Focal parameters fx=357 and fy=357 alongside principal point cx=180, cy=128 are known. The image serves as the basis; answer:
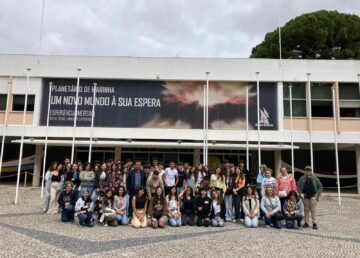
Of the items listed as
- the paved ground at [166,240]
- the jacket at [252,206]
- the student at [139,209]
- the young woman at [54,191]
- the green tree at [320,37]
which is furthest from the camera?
the green tree at [320,37]

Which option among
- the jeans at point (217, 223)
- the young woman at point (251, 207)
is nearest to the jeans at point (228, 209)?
the young woman at point (251, 207)

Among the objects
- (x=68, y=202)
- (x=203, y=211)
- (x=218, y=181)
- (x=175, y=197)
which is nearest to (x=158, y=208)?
(x=175, y=197)

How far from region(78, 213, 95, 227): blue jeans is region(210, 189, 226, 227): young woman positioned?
333 centimetres

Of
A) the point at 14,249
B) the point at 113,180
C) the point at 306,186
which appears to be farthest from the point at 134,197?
the point at 306,186

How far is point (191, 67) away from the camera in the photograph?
843 inches

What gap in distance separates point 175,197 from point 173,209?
0.40 meters

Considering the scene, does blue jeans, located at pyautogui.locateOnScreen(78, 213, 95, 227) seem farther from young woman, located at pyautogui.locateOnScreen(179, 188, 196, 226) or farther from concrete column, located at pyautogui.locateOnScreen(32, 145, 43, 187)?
concrete column, located at pyautogui.locateOnScreen(32, 145, 43, 187)

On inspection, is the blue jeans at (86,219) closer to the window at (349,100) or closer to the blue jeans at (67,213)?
the blue jeans at (67,213)

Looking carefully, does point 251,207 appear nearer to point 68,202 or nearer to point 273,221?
point 273,221

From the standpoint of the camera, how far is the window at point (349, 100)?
69.7ft

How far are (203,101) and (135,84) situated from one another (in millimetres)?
4215

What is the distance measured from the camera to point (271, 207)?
10.1 metres

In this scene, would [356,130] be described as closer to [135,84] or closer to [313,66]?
[313,66]

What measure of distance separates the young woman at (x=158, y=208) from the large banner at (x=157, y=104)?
1115 cm
